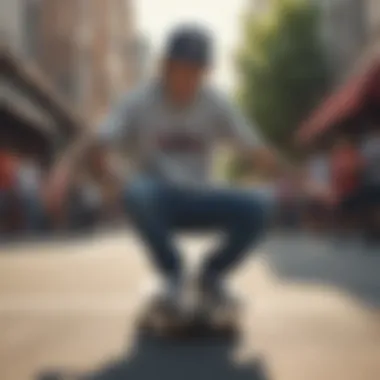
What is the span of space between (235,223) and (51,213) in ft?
0.74

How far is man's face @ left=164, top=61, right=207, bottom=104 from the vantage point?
0.77 meters

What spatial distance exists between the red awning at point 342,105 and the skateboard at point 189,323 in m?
0.22

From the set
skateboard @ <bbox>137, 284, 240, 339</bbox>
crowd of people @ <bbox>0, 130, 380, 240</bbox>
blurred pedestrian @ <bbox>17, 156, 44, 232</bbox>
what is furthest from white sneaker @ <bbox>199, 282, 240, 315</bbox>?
blurred pedestrian @ <bbox>17, 156, 44, 232</bbox>

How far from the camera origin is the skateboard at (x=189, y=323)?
771 millimetres

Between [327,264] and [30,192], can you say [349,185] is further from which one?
[30,192]

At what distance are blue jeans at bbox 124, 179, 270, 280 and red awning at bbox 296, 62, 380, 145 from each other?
10cm

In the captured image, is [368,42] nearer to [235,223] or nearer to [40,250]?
[235,223]

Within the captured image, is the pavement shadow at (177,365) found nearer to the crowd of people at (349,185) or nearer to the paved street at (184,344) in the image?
the paved street at (184,344)

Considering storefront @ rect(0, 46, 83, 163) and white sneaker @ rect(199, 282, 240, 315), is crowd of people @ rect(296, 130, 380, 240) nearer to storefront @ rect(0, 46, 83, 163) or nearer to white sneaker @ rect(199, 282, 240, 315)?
white sneaker @ rect(199, 282, 240, 315)

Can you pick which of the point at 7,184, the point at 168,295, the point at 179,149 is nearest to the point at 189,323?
the point at 168,295

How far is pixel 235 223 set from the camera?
31.4 inches

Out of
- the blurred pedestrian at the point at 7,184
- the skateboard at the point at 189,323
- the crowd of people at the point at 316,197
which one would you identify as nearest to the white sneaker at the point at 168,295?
the skateboard at the point at 189,323

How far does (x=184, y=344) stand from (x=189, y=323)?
0.04 metres

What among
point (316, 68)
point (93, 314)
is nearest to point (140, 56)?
point (316, 68)
